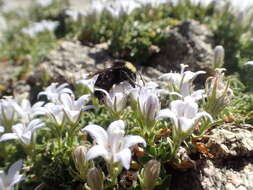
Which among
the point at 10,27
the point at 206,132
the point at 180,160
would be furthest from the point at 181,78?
the point at 10,27

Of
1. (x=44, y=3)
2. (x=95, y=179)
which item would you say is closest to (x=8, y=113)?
(x=95, y=179)

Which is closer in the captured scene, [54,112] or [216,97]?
[216,97]

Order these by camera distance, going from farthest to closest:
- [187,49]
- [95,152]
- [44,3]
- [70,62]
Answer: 1. [44,3]
2. [70,62]
3. [187,49]
4. [95,152]

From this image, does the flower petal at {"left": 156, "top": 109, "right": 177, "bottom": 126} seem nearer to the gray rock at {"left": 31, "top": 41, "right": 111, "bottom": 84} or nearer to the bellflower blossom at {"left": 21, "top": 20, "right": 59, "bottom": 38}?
the gray rock at {"left": 31, "top": 41, "right": 111, "bottom": 84}

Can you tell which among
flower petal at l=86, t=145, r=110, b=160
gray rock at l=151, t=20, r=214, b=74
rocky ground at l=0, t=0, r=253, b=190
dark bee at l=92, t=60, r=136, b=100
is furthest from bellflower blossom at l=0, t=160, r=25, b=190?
gray rock at l=151, t=20, r=214, b=74

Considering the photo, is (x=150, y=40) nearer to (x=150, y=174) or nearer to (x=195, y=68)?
(x=195, y=68)

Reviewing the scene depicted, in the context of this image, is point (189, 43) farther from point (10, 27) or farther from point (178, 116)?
point (10, 27)
